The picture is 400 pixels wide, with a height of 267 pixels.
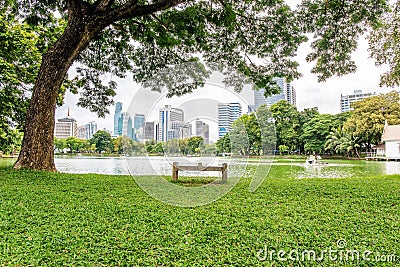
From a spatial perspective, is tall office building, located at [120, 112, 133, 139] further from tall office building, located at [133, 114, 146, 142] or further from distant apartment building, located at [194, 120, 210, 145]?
distant apartment building, located at [194, 120, 210, 145]

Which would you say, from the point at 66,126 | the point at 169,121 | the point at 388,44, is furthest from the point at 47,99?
the point at 66,126

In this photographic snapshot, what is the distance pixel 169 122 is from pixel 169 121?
0.05ft

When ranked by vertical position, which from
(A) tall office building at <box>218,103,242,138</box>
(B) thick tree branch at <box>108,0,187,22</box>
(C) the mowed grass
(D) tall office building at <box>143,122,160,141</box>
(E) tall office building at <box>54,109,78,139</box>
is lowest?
(C) the mowed grass

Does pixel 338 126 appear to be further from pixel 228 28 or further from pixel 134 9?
pixel 134 9

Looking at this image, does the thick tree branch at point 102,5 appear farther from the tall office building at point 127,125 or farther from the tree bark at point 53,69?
the tall office building at point 127,125

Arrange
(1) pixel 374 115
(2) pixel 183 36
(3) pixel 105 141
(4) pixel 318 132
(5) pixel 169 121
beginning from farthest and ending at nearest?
(4) pixel 318 132 → (1) pixel 374 115 → (3) pixel 105 141 → (2) pixel 183 36 → (5) pixel 169 121

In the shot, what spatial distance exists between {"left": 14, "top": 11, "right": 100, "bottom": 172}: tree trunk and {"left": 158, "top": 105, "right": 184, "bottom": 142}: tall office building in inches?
142

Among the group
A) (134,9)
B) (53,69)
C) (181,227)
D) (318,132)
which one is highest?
(134,9)

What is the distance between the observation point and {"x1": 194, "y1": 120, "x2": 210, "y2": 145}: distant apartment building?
13.6ft

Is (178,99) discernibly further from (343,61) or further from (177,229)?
(343,61)

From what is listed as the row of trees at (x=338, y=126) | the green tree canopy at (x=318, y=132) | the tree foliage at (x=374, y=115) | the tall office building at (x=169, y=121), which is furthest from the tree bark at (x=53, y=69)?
the green tree canopy at (x=318, y=132)

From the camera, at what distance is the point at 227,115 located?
13.5ft

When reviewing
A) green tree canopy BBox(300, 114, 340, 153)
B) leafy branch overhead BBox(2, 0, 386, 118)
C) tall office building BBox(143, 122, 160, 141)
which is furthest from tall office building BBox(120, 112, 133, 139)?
green tree canopy BBox(300, 114, 340, 153)

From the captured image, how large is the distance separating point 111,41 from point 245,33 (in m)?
3.93
